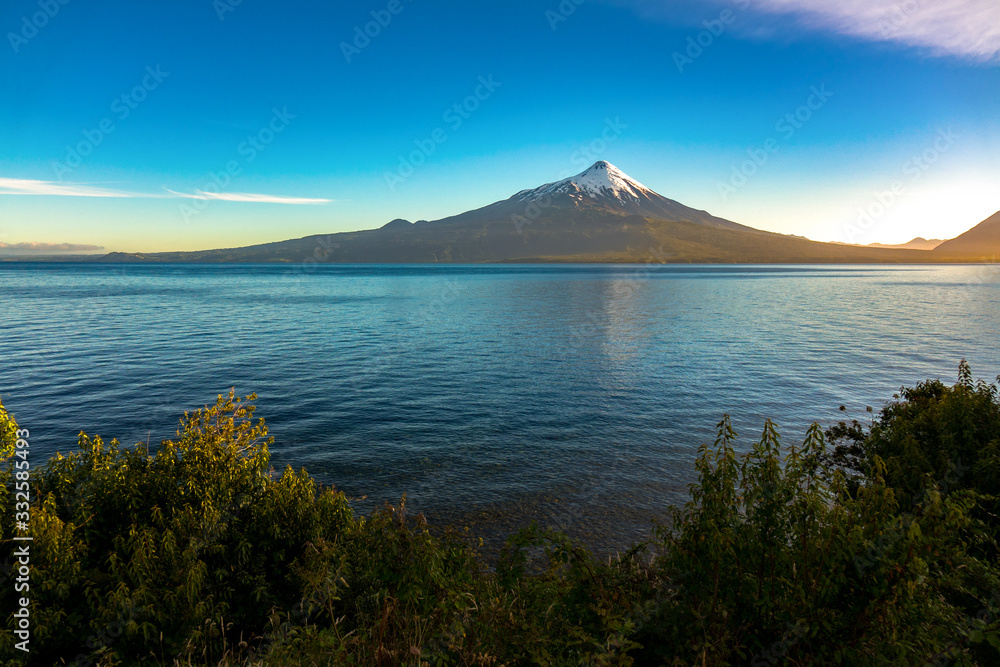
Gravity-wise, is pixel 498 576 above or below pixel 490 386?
above

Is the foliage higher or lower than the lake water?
higher

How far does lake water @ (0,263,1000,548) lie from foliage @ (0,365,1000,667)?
383 inches

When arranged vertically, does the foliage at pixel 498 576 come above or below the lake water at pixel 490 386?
Result: above

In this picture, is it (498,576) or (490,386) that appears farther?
(490,386)

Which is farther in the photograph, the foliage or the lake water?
the lake water

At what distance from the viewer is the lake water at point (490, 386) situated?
27391 mm

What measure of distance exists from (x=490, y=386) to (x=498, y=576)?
3360cm

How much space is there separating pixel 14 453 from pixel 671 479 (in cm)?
2690

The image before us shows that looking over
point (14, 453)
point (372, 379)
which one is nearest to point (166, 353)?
point (372, 379)

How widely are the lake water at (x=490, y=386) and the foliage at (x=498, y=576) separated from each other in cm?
973

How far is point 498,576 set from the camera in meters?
13.6

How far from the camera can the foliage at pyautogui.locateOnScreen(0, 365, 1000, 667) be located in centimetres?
884

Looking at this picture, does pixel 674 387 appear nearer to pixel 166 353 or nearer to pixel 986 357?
pixel 986 357

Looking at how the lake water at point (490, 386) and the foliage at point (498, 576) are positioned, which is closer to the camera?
the foliage at point (498, 576)
